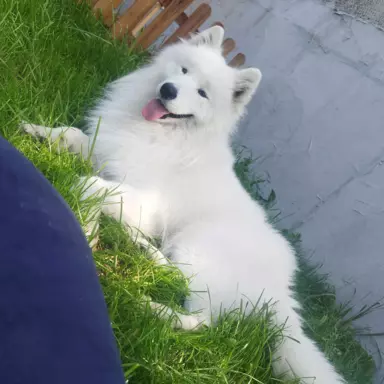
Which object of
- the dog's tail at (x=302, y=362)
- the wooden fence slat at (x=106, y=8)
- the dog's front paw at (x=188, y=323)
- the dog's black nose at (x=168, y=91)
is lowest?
the dog's front paw at (x=188, y=323)

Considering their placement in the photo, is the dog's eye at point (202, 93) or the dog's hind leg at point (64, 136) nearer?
the dog's hind leg at point (64, 136)

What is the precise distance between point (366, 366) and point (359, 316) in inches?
13.6

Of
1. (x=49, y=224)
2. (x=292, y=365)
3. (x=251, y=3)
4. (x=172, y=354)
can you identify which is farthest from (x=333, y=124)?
(x=49, y=224)

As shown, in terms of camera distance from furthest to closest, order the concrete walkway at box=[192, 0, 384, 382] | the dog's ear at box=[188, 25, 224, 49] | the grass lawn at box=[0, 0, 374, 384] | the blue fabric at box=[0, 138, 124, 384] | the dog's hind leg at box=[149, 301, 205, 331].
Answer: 1. the concrete walkway at box=[192, 0, 384, 382]
2. the dog's ear at box=[188, 25, 224, 49]
3. the dog's hind leg at box=[149, 301, 205, 331]
4. the grass lawn at box=[0, 0, 374, 384]
5. the blue fabric at box=[0, 138, 124, 384]

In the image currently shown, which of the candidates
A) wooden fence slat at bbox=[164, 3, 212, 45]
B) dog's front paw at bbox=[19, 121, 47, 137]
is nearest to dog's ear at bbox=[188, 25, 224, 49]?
dog's front paw at bbox=[19, 121, 47, 137]

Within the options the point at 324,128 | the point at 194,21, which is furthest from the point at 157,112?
the point at 324,128

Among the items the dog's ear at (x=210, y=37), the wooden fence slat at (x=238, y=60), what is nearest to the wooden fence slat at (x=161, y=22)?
the wooden fence slat at (x=238, y=60)

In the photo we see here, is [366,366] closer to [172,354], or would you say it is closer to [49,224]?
[172,354]

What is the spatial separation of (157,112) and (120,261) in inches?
33.8

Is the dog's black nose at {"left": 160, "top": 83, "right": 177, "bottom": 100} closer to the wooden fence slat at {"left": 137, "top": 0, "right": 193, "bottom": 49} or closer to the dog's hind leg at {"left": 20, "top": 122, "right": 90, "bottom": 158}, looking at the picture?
the dog's hind leg at {"left": 20, "top": 122, "right": 90, "bottom": 158}

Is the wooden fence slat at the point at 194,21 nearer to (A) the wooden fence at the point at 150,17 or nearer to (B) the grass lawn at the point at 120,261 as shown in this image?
(A) the wooden fence at the point at 150,17

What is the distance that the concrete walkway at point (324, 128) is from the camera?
3785mm

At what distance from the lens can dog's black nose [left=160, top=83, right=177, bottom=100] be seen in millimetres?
2473

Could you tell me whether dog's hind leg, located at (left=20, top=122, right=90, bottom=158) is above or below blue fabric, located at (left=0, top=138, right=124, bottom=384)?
below
